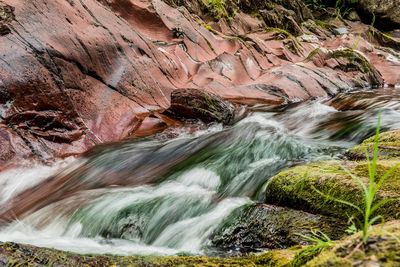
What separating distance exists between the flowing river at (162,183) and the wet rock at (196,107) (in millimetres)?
369

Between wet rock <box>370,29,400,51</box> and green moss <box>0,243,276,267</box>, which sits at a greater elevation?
wet rock <box>370,29,400,51</box>

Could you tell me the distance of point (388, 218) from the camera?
1899 millimetres

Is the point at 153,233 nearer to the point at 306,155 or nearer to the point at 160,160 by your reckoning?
the point at 160,160

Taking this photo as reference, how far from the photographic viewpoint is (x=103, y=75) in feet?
20.3

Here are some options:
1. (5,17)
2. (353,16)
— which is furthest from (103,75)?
(353,16)

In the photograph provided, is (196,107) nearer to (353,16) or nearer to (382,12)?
(353,16)

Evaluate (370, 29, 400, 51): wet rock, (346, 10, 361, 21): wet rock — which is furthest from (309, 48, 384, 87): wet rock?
(346, 10, 361, 21): wet rock

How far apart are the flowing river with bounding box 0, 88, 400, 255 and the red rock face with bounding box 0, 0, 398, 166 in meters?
0.59

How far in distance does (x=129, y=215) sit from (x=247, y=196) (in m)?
1.29

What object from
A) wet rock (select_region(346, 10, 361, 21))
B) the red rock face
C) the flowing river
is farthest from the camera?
wet rock (select_region(346, 10, 361, 21))

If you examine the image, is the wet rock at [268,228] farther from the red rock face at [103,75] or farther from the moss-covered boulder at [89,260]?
the red rock face at [103,75]

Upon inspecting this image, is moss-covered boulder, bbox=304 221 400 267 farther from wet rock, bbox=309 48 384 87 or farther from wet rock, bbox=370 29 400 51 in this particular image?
wet rock, bbox=370 29 400 51

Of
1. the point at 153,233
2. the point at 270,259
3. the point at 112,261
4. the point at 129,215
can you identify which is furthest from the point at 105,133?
the point at 270,259

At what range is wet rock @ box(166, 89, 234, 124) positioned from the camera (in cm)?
621
